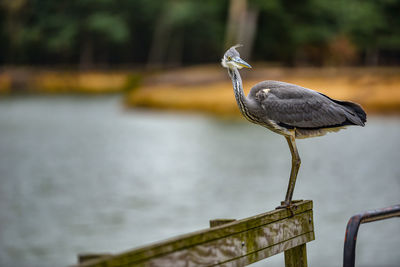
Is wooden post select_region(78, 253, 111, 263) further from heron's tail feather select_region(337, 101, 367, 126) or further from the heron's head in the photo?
heron's tail feather select_region(337, 101, 367, 126)

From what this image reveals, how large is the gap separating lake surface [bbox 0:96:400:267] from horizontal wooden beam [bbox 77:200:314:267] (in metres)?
6.43

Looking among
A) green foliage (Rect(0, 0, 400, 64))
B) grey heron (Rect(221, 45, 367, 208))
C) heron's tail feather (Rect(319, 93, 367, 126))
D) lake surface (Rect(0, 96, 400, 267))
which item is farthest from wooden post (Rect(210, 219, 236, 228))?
green foliage (Rect(0, 0, 400, 64))

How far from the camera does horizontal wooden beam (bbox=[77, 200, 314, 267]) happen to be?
291cm

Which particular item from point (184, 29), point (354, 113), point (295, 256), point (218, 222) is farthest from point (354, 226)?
point (184, 29)

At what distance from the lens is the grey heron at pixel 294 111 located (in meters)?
5.01

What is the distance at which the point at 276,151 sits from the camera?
23297 millimetres

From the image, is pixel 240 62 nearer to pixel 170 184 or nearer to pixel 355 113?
pixel 355 113

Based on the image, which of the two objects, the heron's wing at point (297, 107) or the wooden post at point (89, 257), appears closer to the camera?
the wooden post at point (89, 257)

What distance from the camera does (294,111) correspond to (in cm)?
510

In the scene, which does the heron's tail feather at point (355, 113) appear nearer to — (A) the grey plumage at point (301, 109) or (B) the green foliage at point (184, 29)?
(A) the grey plumage at point (301, 109)

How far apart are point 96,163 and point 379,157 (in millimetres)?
8861

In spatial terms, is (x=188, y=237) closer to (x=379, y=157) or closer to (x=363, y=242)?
(x=363, y=242)

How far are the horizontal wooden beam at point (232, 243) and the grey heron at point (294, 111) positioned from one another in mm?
800

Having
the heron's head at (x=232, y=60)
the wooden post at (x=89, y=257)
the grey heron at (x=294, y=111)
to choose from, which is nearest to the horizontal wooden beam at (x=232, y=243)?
the wooden post at (x=89, y=257)
